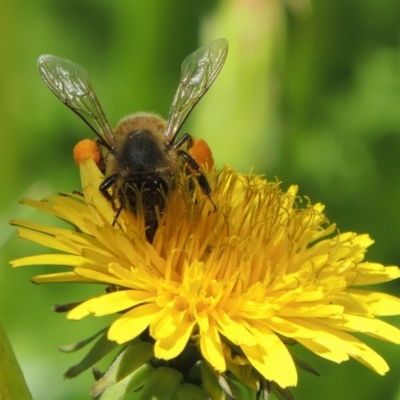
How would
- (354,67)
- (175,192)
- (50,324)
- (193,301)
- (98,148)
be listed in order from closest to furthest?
(193,301)
(175,192)
(98,148)
(50,324)
(354,67)

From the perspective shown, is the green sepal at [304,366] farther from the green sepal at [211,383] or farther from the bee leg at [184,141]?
the bee leg at [184,141]

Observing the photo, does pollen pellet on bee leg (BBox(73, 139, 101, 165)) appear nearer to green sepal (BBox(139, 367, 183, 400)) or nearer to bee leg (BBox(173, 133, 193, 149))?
bee leg (BBox(173, 133, 193, 149))

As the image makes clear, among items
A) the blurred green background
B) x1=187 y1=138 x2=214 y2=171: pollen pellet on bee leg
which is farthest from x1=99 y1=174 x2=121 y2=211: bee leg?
the blurred green background

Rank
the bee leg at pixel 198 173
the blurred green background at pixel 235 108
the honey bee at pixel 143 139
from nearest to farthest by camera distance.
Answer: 1. the honey bee at pixel 143 139
2. the bee leg at pixel 198 173
3. the blurred green background at pixel 235 108

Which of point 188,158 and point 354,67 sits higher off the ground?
point 354,67

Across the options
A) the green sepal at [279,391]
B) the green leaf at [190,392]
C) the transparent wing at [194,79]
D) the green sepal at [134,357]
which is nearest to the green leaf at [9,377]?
the green sepal at [134,357]

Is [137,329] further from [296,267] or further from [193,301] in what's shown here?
[296,267]

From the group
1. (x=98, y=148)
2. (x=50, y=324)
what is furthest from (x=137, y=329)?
(x=50, y=324)
